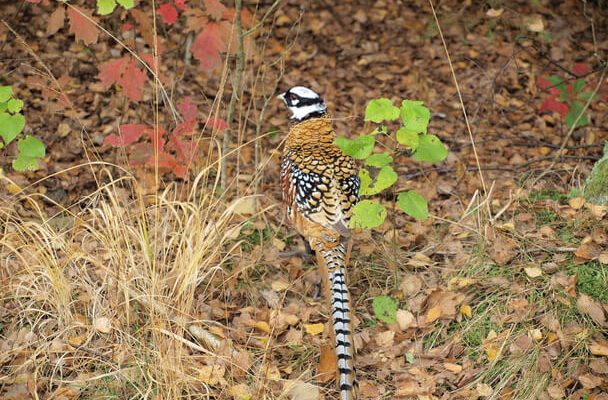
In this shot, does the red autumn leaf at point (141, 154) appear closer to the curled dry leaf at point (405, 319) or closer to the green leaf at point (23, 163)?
the green leaf at point (23, 163)

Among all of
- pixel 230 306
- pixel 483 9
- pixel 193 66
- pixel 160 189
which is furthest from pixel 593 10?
pixel 230 306

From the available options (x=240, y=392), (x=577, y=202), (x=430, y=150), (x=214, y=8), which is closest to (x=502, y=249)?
(x=577, y=202)

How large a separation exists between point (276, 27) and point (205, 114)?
203 cm

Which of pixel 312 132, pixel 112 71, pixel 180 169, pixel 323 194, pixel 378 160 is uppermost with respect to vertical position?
pixel 378 160

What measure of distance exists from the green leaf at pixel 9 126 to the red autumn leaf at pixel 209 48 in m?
1.43

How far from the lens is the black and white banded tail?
177 inches

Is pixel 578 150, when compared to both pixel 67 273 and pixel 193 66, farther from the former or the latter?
pixel 67 273

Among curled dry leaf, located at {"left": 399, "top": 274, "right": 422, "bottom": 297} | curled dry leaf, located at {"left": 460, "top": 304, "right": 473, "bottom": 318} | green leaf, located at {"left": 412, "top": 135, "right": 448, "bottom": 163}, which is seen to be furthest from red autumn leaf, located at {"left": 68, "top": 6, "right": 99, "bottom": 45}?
curled dry leaf, located at {"left": 460, "top": 304, "right": 473, "bottom": 318}

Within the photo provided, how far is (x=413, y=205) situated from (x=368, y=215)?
29cm

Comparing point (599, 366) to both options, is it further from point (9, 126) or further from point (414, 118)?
point (9, 126)

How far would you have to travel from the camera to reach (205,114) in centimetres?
803

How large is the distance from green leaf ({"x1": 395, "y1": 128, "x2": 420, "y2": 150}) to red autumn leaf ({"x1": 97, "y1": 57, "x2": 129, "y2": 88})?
2.32 metres

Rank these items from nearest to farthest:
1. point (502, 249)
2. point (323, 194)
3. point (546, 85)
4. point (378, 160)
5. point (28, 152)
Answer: point (378, 160) < point (28, 152) < point (323, 194) < point (502, 249) < point (546, 85)

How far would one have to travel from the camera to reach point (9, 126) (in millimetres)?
4980
